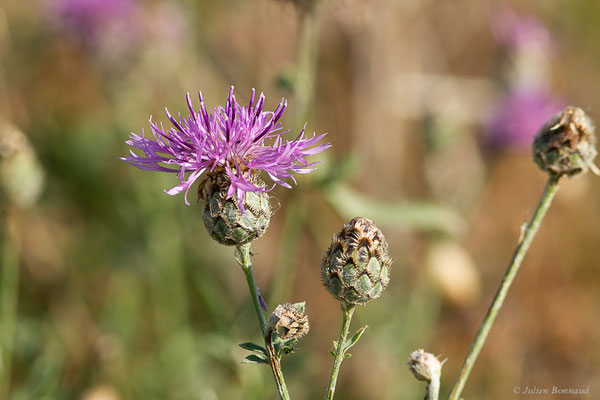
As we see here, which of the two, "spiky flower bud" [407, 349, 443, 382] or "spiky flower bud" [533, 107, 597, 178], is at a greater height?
"spiky flower bud" [533, 107, 597, 178]

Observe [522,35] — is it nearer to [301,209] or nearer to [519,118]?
[519,118]

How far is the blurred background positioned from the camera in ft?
12.7

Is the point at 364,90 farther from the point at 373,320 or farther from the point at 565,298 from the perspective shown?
the point at 565,298

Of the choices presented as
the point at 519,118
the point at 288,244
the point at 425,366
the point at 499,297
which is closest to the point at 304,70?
the point at 288,244

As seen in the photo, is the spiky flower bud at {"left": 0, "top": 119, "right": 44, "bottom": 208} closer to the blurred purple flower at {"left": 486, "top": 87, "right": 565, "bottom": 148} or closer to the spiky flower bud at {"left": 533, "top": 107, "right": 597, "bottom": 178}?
the spiky flower bud at {"left": 533, "top": 107, "right": 597, "bottom": 178}

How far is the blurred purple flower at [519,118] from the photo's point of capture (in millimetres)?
4395

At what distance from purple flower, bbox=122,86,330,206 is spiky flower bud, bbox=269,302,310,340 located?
1.16 feet

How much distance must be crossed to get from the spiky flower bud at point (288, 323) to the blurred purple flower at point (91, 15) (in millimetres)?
3906

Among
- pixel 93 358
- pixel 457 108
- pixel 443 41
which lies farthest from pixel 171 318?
pixel 443 41

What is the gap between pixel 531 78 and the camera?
16.1 ft

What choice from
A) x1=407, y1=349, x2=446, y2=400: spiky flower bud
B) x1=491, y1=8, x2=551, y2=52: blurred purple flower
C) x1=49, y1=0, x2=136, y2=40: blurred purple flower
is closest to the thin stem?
x1=407, y1=349, x2=446, y2=400: spiky flower bud

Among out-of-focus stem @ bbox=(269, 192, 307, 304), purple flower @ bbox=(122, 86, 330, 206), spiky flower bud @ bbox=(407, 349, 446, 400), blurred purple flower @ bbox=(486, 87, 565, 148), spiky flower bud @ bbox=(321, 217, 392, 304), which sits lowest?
spiky flower bud @ bbox=(407, 349, 446, 400)

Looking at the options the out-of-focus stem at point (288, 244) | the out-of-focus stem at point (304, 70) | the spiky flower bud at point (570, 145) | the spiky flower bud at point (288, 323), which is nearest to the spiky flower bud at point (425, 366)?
the spiky flower bud at point (288, 323)

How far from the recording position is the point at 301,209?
335 cm
